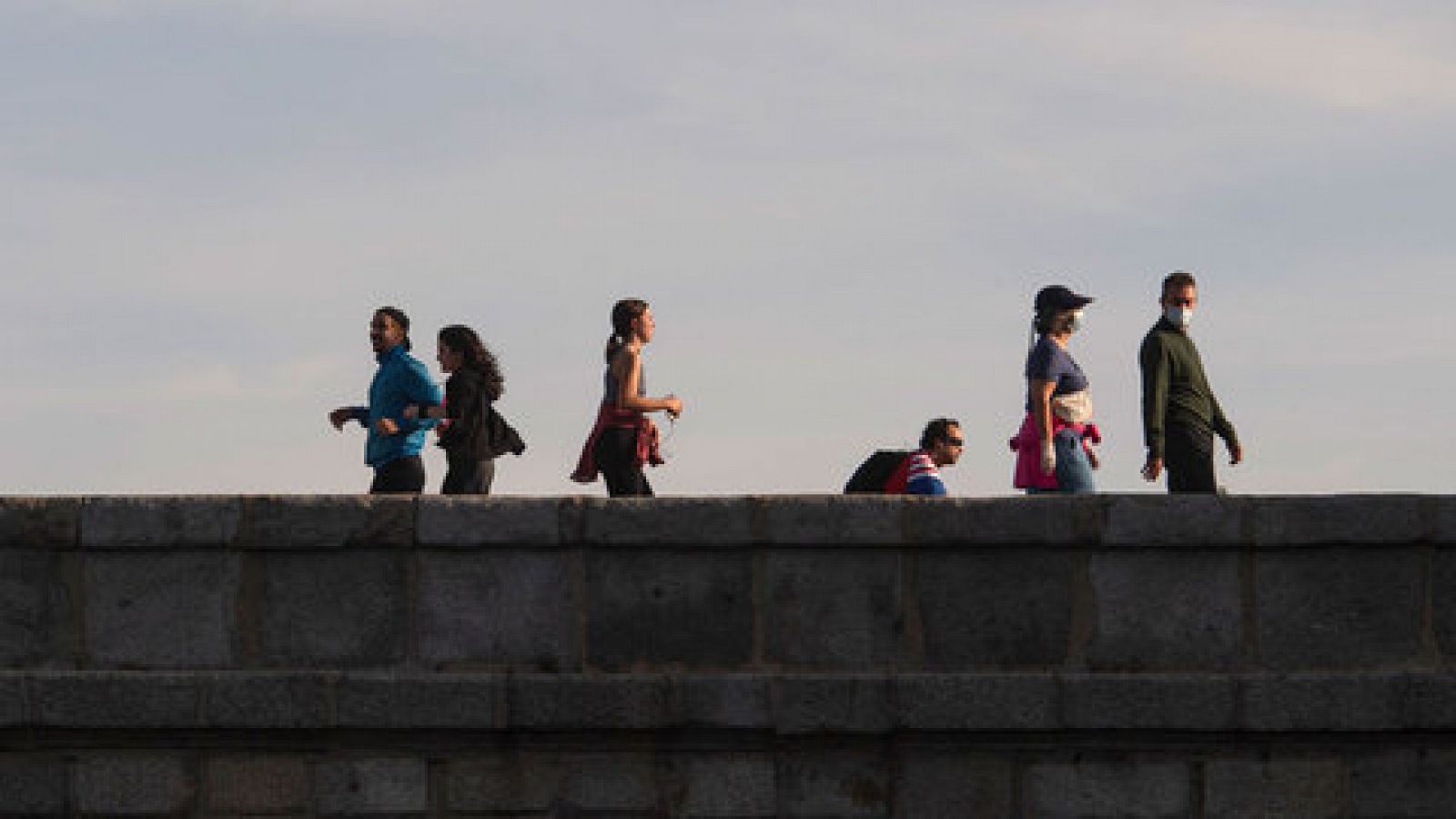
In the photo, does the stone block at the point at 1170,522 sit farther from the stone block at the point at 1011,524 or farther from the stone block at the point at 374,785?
the stone block at the point at 374,785

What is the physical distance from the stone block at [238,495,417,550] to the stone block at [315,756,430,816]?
0.92m

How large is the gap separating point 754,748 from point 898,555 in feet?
3.34

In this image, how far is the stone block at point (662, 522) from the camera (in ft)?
43.7

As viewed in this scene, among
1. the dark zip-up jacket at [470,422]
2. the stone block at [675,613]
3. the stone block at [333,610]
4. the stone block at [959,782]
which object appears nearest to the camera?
the stone block at [959,782]

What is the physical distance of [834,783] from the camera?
13.3 metres

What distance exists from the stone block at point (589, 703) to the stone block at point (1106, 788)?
1.59 m

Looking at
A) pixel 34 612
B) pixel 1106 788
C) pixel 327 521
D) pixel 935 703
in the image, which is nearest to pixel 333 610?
pixel 327 521

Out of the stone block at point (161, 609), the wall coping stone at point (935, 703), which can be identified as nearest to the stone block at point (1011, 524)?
the wall coping stone at point (935, 703)

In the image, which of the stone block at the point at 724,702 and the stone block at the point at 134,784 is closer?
the stone block at the point at 724,702

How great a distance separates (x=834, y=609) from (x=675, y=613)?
26.6 inches

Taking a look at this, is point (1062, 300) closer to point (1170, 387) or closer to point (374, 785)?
point (1170, 387)

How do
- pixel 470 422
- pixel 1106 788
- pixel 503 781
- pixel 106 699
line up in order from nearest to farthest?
pixel 1106 788
pixel 503 781
pixel 106 699
pixel 470 422

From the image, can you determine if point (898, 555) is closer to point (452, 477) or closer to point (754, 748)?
point (754, 748)

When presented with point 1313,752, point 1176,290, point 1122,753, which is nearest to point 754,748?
point 1122,753
